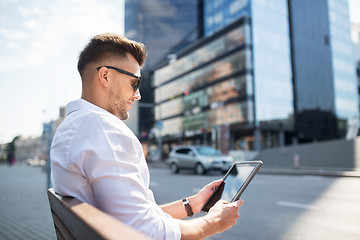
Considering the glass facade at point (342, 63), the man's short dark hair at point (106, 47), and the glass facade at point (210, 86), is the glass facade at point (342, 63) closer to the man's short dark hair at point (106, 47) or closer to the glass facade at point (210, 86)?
the glass facade at point (210, 86)

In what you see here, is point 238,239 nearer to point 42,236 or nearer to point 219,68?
point 42,236

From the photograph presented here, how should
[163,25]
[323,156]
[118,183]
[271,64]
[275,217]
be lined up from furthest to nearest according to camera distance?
[163,25] < [271,64] < [323,156] < [275,217] < [118,183]

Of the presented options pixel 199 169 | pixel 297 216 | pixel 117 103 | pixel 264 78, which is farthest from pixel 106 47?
pixel 264 78

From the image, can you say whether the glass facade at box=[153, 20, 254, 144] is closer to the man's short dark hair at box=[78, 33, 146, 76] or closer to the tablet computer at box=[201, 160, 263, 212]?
the tablet computer at box=[201, 160, 263, 212]

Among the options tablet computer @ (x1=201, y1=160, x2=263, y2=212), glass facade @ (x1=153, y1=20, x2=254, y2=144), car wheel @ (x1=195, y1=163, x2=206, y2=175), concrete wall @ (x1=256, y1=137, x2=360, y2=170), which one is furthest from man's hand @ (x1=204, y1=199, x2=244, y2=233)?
glass facade @ (x1=153, y1=20, x2=254, y2=144)

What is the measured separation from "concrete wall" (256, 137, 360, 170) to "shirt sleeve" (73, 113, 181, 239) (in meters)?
19.1

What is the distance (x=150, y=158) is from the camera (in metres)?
43.9

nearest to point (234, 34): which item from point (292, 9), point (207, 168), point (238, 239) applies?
point (292, 9)

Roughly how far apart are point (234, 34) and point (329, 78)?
2041 centimetres

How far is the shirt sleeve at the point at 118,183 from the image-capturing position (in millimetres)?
1014

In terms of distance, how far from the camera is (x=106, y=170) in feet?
3.34

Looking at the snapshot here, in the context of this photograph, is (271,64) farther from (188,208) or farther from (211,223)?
(211,223)

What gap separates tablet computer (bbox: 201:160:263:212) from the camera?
154 centimetres

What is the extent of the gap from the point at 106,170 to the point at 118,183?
6 cm
